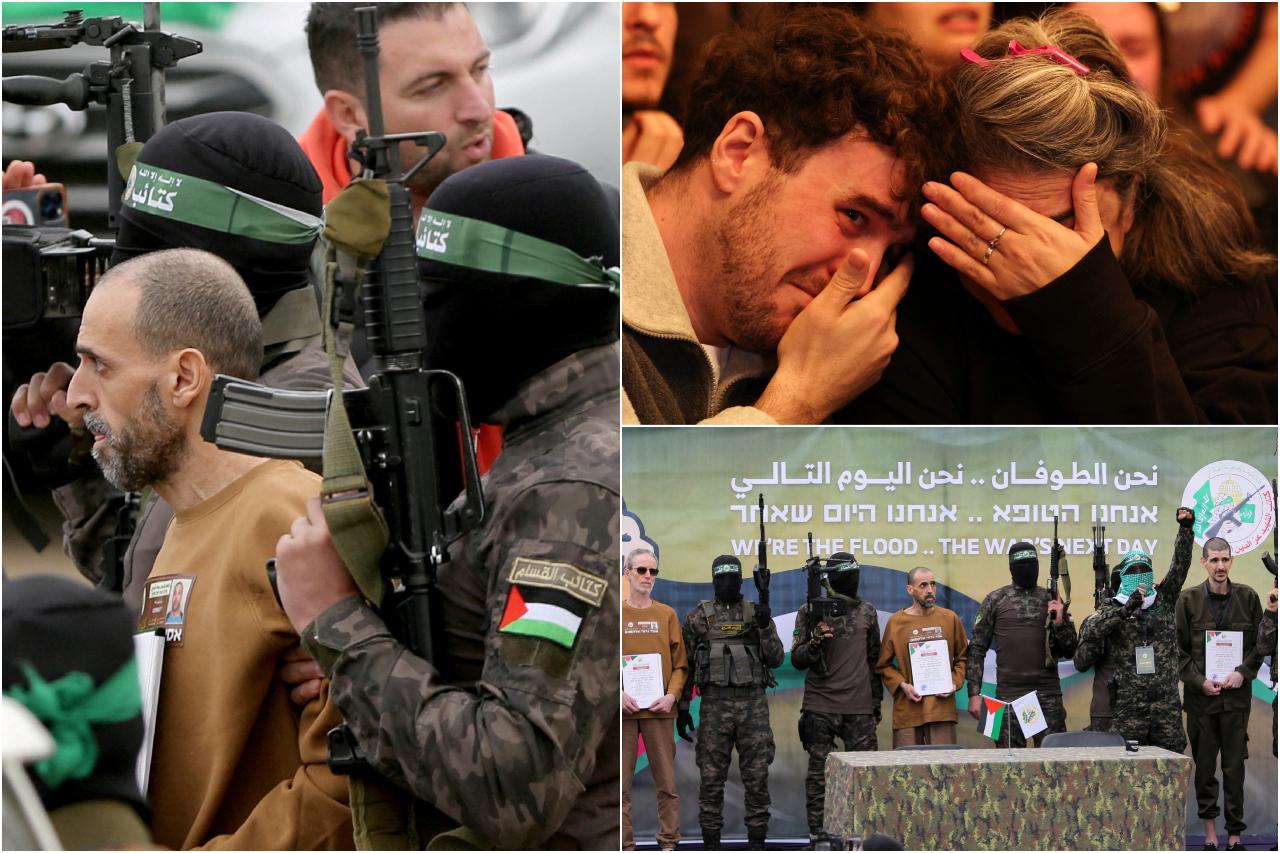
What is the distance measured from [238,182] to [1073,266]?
263 cm

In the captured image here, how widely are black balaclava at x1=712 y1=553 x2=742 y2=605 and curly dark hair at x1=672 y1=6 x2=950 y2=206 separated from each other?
1.28 m

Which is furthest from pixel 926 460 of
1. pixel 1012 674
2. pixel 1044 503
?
pixel 1012 674

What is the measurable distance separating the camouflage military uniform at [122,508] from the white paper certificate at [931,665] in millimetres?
2170

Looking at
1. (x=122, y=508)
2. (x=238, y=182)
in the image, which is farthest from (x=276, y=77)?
(x=122, y=508)

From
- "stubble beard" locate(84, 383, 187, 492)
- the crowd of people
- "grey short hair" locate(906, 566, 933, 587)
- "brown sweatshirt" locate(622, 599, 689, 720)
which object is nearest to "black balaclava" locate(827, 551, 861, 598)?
the crowd of people

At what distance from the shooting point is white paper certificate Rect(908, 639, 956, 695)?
5.66 metres

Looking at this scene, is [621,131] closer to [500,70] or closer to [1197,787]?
[500,70]

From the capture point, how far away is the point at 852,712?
19.0 ft

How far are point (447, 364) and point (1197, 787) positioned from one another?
10.9 ft

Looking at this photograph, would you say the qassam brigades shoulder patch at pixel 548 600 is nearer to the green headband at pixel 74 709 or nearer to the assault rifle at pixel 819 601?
the green headband at pixel 74 709

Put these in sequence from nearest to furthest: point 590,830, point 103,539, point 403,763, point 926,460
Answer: point 403,763 → point 590,830 → point 103,539 → point 926,460

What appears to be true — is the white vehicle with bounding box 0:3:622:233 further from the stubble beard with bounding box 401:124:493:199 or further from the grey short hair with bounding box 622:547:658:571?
the grey short hair with bounding box 622:547:658:571

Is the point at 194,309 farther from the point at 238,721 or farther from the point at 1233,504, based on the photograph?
the point at 1233,504

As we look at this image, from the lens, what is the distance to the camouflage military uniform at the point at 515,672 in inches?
124
